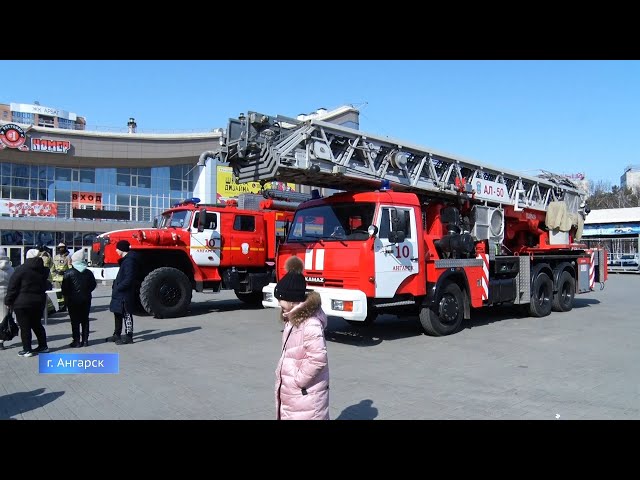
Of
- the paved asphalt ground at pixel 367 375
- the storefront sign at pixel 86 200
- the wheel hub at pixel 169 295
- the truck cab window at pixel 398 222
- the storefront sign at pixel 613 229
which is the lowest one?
the paved asphalt ground at pixel 367 375

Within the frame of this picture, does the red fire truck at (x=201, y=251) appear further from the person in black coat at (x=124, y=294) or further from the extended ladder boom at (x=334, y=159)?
the extended ladder boom at (x=334, y=159)

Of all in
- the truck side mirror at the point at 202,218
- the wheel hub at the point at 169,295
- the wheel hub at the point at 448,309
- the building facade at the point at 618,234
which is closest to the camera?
the wheel hub at the point at 448,309

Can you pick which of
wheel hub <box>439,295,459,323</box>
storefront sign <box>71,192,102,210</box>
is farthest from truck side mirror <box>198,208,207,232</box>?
storefront sign <box>71,192,102,210</box>

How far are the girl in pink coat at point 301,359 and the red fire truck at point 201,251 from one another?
8.36 meters

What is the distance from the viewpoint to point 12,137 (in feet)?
99.5

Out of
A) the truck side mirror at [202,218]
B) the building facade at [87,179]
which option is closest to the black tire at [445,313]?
the truck side mirror at [202,218]

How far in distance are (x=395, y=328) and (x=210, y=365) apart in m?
4.56

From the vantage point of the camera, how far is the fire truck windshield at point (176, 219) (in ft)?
40.1

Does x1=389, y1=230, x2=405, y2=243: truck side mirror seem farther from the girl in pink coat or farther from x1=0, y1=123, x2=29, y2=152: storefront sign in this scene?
x1=0, y1=123, x2=29, y2=152: storefront sign

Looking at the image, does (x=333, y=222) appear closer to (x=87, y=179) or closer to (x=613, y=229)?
(x=87, y=179)

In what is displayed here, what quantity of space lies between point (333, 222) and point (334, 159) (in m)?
1.10

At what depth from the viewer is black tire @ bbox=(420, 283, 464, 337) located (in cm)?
907

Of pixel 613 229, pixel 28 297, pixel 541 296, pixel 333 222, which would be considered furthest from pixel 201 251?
pixel 613 229

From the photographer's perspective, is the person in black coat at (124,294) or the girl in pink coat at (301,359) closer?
the girl in pink coat at (301,359)
